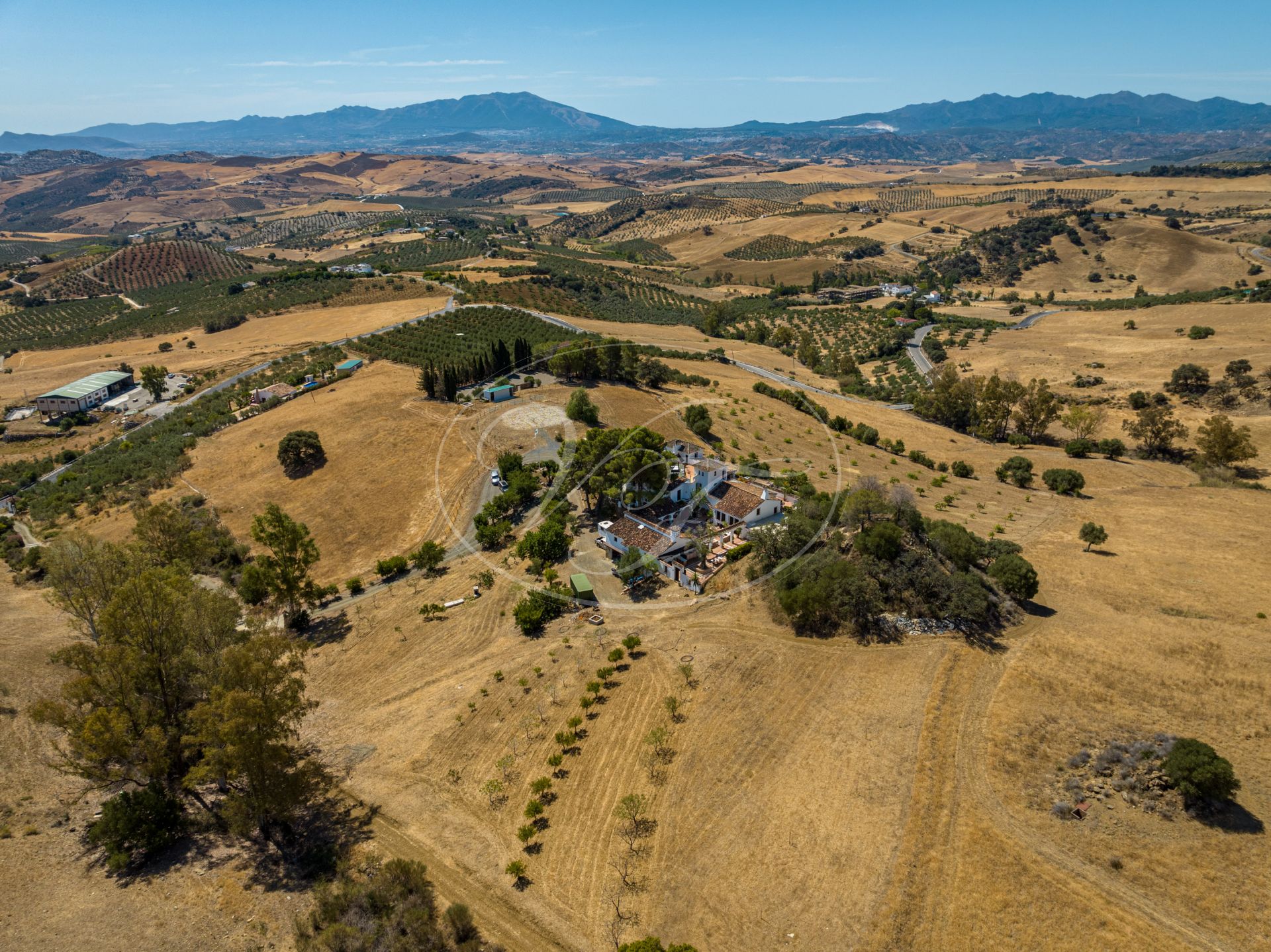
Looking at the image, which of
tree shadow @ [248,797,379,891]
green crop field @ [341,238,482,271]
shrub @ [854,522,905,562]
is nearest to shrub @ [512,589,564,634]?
tree shadow @ [248,797,379,891]

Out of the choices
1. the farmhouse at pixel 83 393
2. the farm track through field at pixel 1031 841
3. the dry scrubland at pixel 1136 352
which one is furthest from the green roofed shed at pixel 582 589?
the farmhouse at pixel 83 393

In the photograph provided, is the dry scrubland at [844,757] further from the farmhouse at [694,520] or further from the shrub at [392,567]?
the shrub at [392,567]

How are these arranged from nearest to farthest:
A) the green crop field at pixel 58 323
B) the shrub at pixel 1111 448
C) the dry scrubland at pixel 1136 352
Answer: the shrub at pixel 1111 448
the dry scrubland at pixel 1136 352
the green crop field at pixel 58 323

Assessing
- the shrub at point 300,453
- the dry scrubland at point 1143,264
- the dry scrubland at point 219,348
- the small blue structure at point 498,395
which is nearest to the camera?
the shrub at point 300,453

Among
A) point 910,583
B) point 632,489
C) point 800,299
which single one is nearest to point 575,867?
point 910,583

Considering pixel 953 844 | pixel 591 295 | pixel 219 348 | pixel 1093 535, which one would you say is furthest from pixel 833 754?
pixel 591 295

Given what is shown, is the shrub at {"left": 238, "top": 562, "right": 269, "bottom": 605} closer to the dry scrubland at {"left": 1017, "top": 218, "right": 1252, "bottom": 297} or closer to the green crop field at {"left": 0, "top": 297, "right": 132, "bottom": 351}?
the green crop field at {"left": 0, "top": 297, "right": 132, "bottom": 351}

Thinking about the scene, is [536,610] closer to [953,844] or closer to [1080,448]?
[953,844]

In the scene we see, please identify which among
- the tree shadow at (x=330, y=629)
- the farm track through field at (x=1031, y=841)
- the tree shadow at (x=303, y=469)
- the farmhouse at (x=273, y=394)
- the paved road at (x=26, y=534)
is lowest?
the tree shadow at (x=330, y=629)
